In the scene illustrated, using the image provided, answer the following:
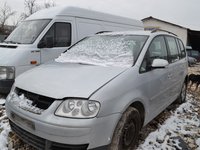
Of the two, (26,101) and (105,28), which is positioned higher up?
(105,28)

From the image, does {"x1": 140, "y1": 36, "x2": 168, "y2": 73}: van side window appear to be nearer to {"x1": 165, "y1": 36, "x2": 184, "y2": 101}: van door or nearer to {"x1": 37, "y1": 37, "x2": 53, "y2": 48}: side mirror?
{"x1": 165, "y1": 36, "x2": 184, "y2": 101}: van door

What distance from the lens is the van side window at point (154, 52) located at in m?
3.17

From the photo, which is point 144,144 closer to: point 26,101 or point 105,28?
point 26,101

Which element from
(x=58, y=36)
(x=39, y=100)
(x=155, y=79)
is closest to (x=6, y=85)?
(x=58, y=36)

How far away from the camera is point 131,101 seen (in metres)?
2.71

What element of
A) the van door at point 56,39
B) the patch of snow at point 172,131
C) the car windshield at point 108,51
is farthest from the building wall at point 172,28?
the car windshield at point 108,51

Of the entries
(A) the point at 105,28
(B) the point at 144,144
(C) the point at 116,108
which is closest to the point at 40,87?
(C) the point at 116,108

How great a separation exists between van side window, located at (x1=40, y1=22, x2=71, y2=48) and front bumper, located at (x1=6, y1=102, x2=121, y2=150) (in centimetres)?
340

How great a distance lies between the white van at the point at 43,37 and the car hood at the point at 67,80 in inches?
72.1

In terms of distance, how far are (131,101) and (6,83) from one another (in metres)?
3.12

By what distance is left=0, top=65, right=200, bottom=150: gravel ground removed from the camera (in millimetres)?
3170

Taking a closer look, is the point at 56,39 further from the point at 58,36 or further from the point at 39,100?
the point at 39,100

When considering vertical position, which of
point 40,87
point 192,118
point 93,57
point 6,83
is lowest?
point 192,118

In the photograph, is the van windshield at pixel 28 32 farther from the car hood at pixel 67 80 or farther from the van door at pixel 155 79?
the van door at pixel 155 79
